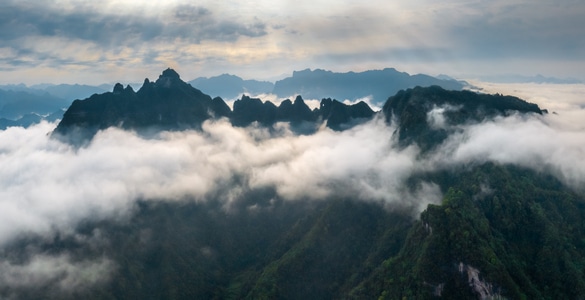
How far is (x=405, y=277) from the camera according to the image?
495 ft

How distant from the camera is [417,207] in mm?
196875

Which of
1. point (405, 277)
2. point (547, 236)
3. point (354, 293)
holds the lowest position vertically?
point (354, 293)

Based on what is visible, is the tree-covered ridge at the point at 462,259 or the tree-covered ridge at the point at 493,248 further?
the tree-covered ridge at the point at 462,259

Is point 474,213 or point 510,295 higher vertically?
point 474,213

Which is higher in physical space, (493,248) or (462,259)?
(493,248)

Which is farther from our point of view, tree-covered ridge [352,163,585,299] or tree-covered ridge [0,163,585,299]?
tree-covered ridge [0,163,585,299]

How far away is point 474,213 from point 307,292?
84428mm

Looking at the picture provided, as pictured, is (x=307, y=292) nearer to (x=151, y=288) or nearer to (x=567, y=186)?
(x=151, y=288)

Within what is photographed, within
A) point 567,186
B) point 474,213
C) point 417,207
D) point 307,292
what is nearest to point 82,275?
point 307,292

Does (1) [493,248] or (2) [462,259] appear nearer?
(2) [462,259]

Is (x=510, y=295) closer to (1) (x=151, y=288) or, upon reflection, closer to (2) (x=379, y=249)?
(2) (x=379, y=249)

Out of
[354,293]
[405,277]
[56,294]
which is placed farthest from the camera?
[56,294]

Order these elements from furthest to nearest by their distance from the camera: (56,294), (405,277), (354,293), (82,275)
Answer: (82,275), (56,294), (354,293), (405,277)

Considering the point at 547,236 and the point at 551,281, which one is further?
the point at 547,236
